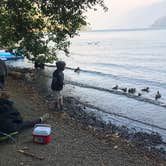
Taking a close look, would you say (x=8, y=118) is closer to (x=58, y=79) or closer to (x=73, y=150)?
(x=73, y=150)

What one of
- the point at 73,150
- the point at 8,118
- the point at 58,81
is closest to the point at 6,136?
the point at 8,118

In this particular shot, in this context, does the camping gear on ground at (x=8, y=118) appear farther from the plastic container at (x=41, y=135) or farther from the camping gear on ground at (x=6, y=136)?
the plastic container at (x=41, y=135)

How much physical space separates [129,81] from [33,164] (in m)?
29.1

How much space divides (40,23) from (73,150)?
14.0 m

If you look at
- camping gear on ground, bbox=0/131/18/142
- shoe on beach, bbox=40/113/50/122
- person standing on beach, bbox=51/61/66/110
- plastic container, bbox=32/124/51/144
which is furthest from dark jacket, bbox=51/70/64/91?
camping gear on ground, bbox=0/131/18/142

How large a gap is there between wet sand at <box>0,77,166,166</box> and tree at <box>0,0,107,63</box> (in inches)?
151

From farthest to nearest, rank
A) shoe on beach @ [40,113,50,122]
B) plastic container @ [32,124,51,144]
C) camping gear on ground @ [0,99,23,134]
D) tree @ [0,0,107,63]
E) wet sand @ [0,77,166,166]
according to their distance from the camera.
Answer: tree @ [0,0,107,63] < shoe on beach @ [40,113,50,122] < plastic container @ [32,124,51,144] < camping gear on ground @ [0,99,23,134] < wet sand @ [0,77,166,166]

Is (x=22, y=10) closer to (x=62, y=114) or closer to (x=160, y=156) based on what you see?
(x=62, y=114)

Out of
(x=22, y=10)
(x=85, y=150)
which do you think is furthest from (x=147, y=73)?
(x=85, y=150)

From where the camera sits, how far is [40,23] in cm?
2433

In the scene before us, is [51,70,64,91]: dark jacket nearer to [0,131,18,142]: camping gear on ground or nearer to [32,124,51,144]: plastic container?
[32,124,51,144]: plastic container

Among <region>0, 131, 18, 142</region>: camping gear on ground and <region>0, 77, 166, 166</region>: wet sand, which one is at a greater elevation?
<region>0, 131, 18, 142</region>: camping gear on ground

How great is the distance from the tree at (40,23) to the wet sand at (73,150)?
12.5 ft

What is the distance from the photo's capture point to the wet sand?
1054 centimetres
